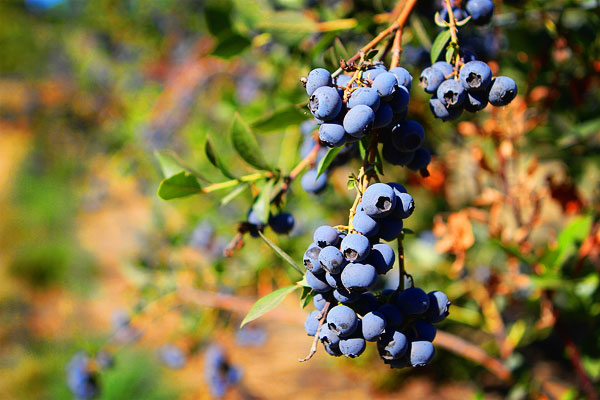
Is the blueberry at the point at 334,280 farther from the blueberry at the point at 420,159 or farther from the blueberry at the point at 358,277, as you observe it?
the blueberry at the point at 420,159

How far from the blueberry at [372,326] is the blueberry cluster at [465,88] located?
0.83 feet

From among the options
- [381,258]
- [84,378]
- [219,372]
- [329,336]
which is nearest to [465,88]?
[381,258]

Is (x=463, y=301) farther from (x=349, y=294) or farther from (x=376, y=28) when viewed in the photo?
(x=349, y=294)

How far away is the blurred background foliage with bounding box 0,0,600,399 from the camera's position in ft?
3.37

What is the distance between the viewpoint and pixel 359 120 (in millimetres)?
460

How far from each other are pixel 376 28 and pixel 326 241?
2.02ft

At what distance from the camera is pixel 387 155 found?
565 mm

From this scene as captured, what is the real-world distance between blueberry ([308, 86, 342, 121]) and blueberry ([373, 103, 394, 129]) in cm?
4

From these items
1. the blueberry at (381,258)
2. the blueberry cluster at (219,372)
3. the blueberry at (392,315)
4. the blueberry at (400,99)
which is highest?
the blueberry at (400,99)

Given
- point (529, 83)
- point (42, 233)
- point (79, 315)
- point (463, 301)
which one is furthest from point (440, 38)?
point (42, 233)

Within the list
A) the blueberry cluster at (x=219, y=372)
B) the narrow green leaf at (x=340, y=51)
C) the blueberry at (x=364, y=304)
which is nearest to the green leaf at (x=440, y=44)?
the narrow green leaf at (x=340, y=51)

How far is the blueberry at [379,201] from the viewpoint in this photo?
466 mm

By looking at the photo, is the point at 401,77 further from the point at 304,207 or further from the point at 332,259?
the point at 304,207

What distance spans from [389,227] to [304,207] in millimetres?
1421
